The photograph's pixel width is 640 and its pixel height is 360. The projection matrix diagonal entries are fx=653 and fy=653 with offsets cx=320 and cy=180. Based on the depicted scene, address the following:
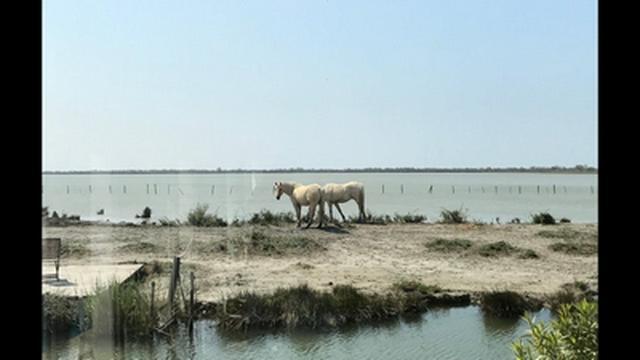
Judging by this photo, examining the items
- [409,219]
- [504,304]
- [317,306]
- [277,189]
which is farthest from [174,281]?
[504,304]

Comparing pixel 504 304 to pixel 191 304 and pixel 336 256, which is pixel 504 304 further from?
pixel 191 304

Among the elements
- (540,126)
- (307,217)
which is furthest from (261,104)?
(540,126)

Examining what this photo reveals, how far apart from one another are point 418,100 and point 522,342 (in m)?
0.52

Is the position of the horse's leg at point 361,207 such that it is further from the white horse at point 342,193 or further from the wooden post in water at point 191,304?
the wooden post in water at point 191,304

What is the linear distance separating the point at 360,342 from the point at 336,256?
217mm

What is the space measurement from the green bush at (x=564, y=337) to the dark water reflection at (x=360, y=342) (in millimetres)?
36

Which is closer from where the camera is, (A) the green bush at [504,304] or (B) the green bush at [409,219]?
(A) the green bush at [504,304]

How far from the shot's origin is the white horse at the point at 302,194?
1.36 m

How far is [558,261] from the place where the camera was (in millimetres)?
1292

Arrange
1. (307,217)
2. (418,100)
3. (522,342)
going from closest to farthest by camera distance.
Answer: (522,342)
(418,100)
(307,217)

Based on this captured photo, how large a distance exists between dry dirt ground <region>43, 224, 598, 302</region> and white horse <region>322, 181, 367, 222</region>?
115 mm

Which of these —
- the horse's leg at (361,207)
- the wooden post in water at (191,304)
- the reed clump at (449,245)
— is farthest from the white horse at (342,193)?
the wooden post in water at (191,304)

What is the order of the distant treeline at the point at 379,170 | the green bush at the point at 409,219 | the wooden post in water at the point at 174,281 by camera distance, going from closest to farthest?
the distant treeline at the point at 379,170, the wooden post in water at the point at 174,281, the green bush at the point at 409,219
